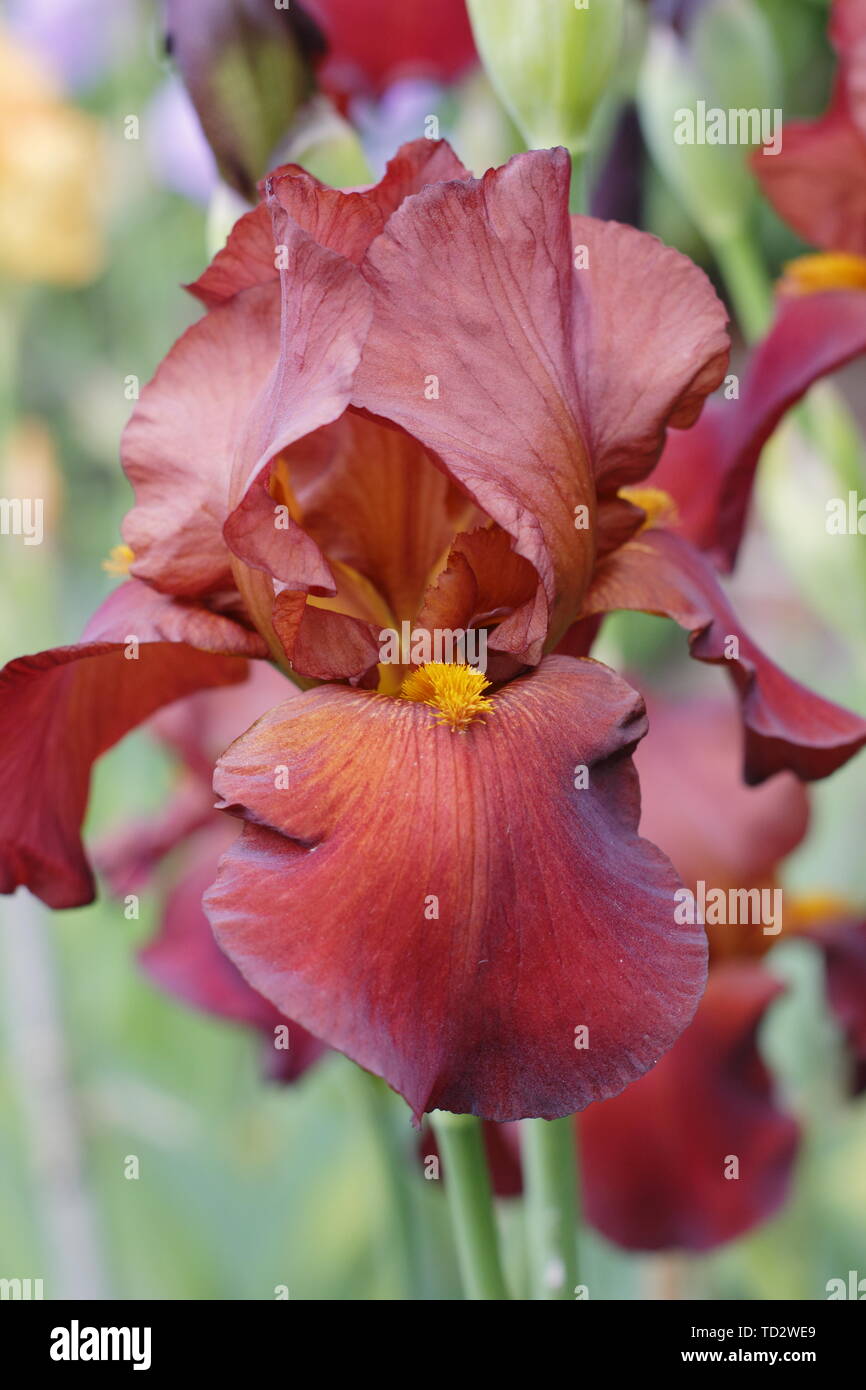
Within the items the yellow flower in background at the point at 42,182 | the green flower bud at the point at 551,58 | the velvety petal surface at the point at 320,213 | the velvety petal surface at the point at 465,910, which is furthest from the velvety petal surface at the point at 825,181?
the yellow flower in background at the point at 42,182

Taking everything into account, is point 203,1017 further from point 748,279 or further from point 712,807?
point 748,279

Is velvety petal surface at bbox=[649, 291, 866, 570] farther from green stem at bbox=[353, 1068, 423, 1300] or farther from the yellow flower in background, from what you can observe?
the yellow flower in background

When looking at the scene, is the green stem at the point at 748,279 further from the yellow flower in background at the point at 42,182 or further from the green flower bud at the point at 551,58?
the yellow flower in background at the point at 42,182

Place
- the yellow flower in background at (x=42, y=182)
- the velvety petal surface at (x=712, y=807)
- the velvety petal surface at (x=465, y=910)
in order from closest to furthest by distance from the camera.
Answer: the velvety petal surface at (x=465, y=910) < the velvety petal surface at (x=712, y=807) < the yellow flower in background at (x=42, y=182)

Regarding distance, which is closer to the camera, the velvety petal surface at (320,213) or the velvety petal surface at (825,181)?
the velvety petal surface at (320,213)

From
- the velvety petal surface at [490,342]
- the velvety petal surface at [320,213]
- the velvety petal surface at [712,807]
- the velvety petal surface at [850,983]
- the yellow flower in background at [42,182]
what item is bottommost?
the velvety petal surface at [850,983]

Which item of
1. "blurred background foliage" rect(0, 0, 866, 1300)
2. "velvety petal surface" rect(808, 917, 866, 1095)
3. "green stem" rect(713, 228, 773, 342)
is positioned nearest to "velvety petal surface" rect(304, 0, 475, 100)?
"blurred background foliage" rect(0, 0, 866, 1300)

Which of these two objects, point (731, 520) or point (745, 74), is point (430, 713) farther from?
point (745, 74)
